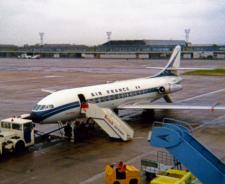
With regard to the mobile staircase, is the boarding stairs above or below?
below

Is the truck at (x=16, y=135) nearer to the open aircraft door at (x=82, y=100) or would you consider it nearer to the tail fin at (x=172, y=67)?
the open aircraft door at (x=82, y=100)

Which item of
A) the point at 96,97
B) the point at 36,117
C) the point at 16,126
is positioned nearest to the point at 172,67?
the point at 96,97

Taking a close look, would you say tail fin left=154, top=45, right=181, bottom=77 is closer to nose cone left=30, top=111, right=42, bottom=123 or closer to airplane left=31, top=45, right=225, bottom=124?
airplane left=31, top=45, right=225, bottom=124

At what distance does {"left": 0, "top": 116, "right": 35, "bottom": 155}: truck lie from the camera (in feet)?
69.8

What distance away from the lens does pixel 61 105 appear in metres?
24.2

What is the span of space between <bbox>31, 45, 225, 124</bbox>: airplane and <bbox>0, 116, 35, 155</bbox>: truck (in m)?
1.47

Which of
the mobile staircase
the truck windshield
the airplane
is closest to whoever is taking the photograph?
the mobile staircase

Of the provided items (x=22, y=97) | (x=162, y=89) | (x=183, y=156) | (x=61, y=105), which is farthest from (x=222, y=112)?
(x=183, y=156)

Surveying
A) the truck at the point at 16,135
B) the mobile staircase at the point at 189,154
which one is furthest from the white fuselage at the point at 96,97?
the mobile staircase at the point at 189,154

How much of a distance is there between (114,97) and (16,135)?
9071 mm

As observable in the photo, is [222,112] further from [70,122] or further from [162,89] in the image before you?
[70,122]

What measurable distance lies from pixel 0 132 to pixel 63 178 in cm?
677

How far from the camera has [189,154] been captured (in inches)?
421

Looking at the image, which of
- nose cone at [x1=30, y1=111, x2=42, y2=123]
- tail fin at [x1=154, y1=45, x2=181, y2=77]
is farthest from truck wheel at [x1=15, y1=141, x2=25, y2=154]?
tail fin at [x1=154, y1=45, x2=181, y2=77]
